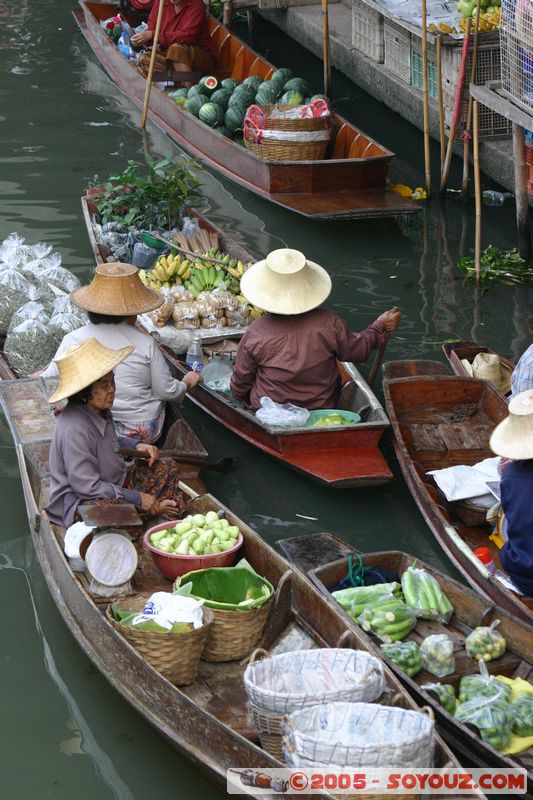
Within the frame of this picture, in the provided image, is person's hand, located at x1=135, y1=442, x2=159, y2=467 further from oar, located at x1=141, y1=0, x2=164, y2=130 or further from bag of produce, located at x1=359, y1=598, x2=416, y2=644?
oar, located at x1=141, y1=0, x2=164, y2=130

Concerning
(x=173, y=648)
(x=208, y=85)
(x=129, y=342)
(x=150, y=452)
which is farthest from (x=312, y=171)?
(x=173, y=648)

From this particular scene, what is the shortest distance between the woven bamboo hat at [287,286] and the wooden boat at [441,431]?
731 millimetres

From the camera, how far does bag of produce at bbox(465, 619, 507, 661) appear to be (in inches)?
179

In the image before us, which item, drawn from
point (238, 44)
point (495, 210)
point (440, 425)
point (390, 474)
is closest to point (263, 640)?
point (390, 474)

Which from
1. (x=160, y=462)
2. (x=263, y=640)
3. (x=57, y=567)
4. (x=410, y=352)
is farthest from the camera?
(x=410, y=352)

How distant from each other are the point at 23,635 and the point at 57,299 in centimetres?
263

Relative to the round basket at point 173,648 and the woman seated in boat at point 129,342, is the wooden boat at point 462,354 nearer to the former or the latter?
the woman seated in boat at point 129,342

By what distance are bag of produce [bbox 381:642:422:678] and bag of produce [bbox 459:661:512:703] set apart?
0.63ft

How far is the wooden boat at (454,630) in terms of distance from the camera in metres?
4.11

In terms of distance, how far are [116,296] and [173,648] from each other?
224 centimetres

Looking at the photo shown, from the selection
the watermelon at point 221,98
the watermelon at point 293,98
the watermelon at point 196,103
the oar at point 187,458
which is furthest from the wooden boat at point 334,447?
the watermelon at point 196,103

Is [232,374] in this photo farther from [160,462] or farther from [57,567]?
[57,567]

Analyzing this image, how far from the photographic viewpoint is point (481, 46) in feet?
32.3

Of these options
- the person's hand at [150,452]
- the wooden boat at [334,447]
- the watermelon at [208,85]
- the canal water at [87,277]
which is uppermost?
the person's hand at [150,452]
